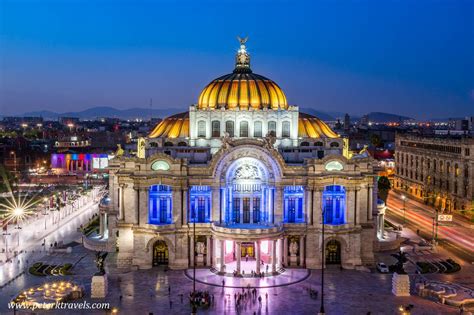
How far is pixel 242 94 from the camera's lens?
3489 inches

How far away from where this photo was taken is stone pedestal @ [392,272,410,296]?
216 ft

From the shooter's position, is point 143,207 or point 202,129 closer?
point 143,207

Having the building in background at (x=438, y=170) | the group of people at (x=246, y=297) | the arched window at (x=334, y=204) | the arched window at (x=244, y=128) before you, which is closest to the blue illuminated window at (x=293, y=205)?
the arched window at (x=334, y=204)

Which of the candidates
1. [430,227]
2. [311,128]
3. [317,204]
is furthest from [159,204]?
[430,227]

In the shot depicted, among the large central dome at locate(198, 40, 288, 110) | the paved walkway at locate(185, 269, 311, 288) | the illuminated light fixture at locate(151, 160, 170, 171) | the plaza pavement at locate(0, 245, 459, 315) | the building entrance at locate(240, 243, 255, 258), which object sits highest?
the large central dome at locate(198, 40, 288, 110)

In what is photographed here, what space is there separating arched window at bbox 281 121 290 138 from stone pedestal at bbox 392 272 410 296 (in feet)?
101

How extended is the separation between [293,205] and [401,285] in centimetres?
1895

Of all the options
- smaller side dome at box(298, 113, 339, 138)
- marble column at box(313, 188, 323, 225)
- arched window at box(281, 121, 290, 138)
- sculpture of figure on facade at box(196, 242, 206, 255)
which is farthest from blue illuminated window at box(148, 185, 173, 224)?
smaller side dome at box(298, 113, 339, 138)

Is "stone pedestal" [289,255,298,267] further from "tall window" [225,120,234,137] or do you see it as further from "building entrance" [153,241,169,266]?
"tall window" [225,120,234,137]

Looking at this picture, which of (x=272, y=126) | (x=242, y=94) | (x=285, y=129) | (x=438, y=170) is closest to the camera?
(x=272, y=126)

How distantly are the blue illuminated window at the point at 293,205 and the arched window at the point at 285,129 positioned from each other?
13578mm

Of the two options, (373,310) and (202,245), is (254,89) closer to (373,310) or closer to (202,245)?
(202,245)

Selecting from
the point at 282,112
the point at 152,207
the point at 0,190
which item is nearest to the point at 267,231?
the point at 152,207

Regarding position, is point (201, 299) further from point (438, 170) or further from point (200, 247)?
point (438, 170)
